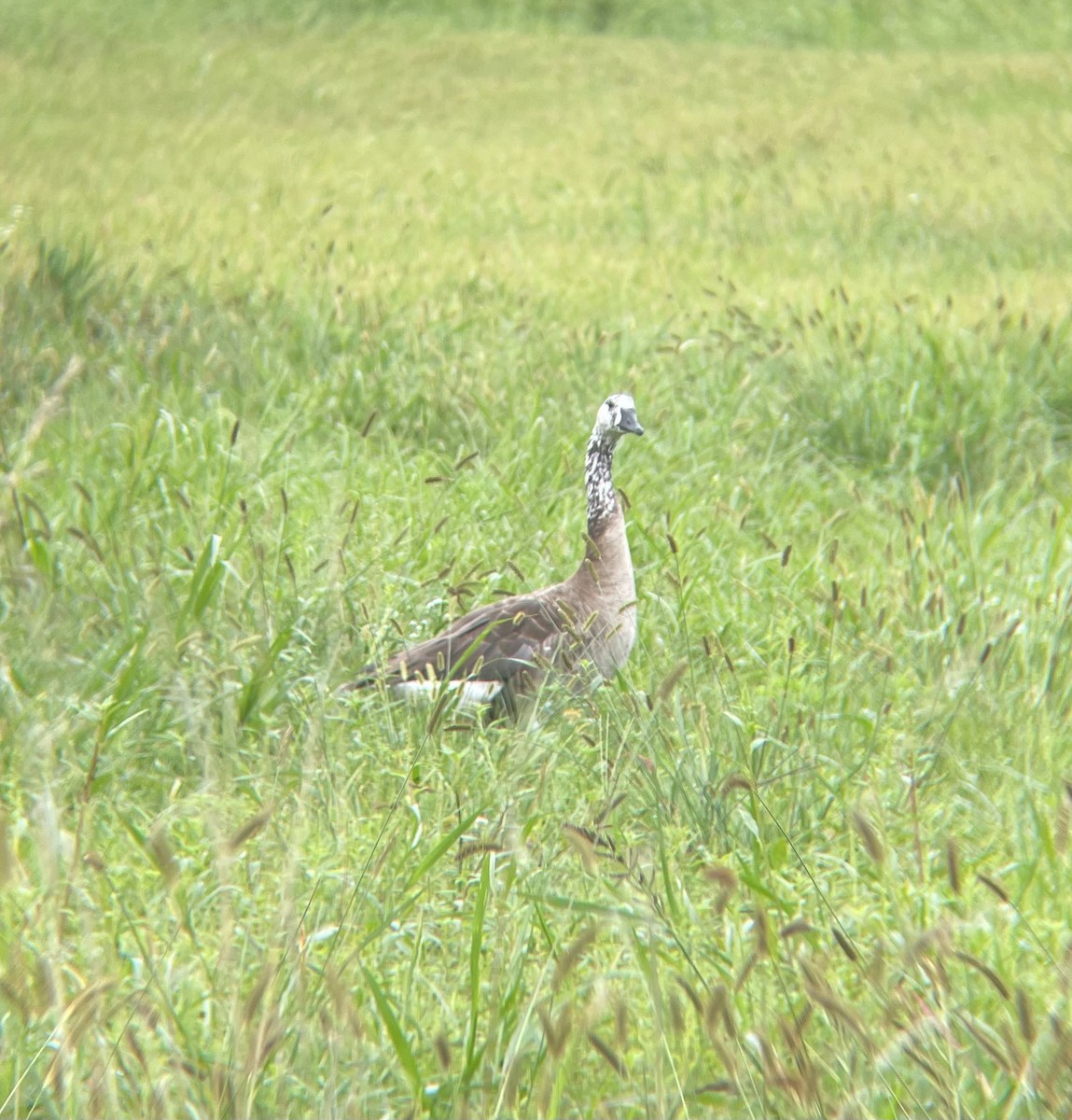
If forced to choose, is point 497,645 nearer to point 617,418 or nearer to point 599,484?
point 599,484

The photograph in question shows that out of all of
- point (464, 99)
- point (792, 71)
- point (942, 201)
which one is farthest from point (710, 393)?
point (792, 71)

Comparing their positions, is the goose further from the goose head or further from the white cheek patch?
the goose head

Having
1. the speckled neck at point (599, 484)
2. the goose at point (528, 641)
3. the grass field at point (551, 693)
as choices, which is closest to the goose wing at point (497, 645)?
the goose at point (528, 641)

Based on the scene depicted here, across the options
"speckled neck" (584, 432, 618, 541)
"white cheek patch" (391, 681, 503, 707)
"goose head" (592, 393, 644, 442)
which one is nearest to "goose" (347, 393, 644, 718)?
"white cheek patch" (391, 681, 503, 707)

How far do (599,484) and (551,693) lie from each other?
0.93m

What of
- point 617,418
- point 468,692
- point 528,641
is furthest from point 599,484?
point 468,692

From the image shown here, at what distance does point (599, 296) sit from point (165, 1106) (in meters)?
6.61

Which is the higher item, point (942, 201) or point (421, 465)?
point (421, 465)

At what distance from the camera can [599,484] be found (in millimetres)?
4219

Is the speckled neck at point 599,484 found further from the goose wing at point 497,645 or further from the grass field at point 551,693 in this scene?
the goose wing at point 497,645

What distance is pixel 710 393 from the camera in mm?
6387

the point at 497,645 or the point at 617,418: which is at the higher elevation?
the point at 617,418

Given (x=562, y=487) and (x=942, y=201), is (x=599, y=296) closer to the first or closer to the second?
(x=562, y=487)

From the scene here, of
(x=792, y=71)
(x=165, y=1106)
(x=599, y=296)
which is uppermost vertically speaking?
(x=165, y=1106)
